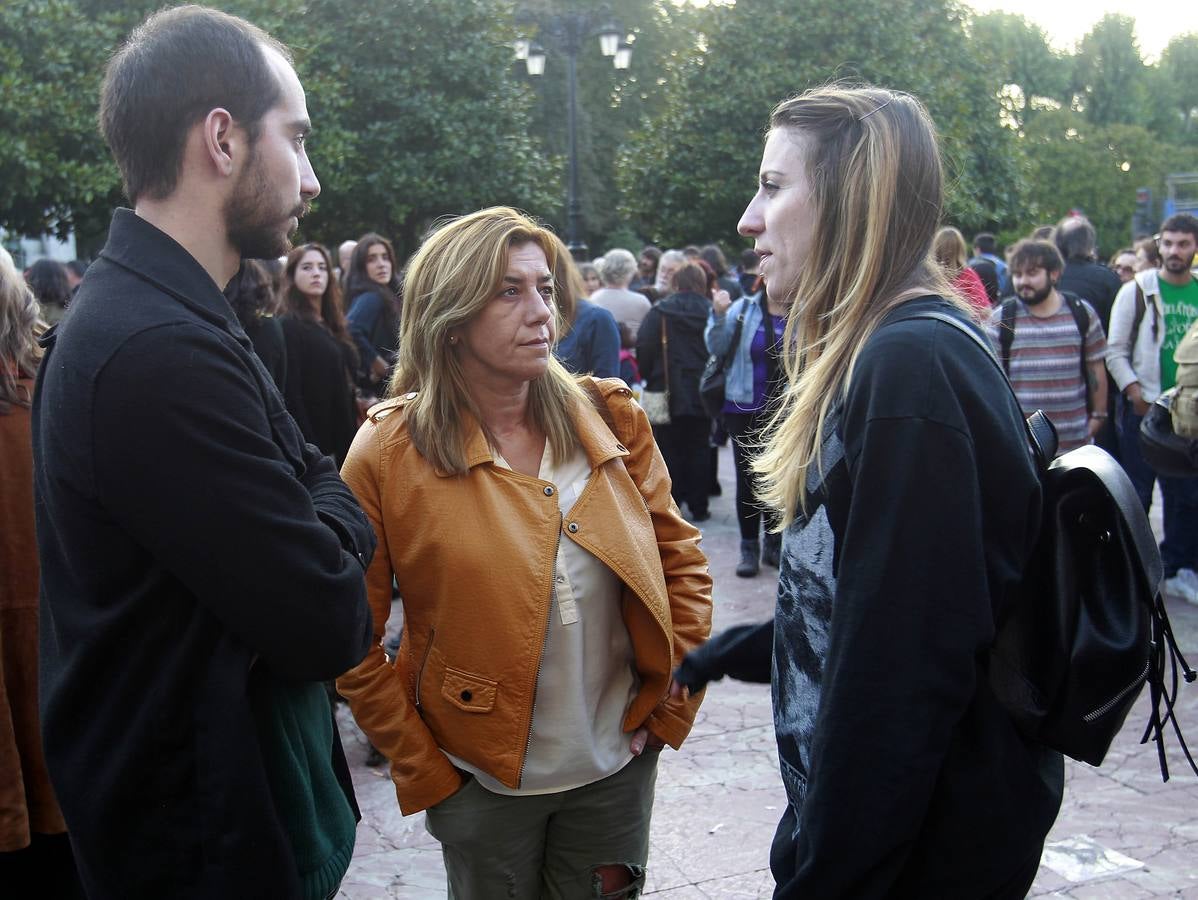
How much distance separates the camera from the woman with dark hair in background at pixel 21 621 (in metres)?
2.92

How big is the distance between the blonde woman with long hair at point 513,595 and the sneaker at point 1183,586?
5.09 meters

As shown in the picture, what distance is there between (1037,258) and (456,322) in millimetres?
4878

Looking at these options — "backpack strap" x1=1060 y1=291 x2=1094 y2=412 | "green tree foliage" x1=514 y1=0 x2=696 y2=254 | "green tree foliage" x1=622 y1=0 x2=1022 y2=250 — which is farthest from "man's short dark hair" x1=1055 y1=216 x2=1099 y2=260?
"green tree foliage" x1=514 y1=0 x2=696 y2=254

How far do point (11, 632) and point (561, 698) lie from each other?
153 cm

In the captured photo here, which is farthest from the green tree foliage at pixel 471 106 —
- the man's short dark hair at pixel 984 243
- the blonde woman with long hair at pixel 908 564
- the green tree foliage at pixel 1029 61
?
the green tree foliage at pixel 1029 61

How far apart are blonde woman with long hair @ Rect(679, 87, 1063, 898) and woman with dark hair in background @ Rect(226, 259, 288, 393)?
3.57 metres

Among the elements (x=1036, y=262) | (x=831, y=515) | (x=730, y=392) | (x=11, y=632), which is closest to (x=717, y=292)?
(x=730, y=392)

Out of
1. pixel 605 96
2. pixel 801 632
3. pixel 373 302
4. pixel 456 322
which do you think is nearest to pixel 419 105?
pixel 373 302

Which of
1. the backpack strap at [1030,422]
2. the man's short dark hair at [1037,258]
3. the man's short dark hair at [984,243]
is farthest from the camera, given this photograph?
the man's short dark hair at [984,243]

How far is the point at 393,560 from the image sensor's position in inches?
97.5

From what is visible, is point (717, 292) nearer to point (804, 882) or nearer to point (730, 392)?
point (730, 392)

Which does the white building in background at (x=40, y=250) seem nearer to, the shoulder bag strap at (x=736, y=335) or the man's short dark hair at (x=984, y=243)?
the man's short dark hair at (x=984, y=243)

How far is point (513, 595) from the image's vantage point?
235 centimetres

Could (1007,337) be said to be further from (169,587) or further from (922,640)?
(169,587)
